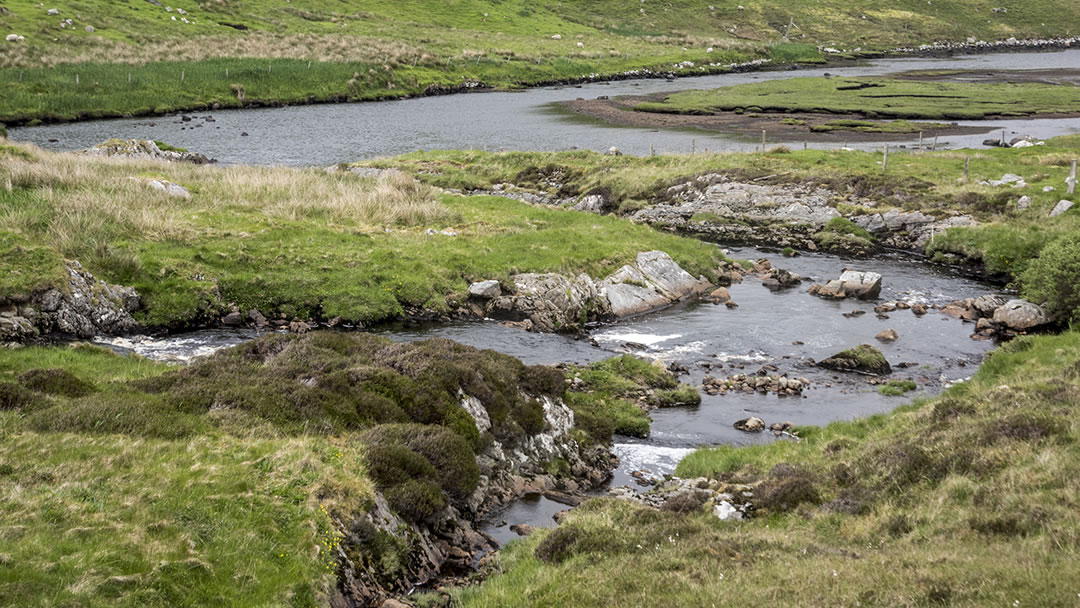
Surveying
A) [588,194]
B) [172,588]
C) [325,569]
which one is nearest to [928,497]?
[325,569]

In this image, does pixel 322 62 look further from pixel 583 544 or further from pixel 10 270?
pixel 583 544

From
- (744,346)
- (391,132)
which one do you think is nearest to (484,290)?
(744,346)

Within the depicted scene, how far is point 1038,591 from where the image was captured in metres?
10.8

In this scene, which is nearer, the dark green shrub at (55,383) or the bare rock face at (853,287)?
the dark green shrub at (55,383)

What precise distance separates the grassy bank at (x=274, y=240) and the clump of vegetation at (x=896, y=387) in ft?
52.3

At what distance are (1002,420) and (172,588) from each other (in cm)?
1787

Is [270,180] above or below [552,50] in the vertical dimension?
below

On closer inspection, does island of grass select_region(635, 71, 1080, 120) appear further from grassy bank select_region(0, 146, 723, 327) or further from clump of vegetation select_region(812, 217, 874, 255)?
grassy bank select_region(0, 146, 723, 327)

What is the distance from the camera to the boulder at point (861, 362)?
34.0 m

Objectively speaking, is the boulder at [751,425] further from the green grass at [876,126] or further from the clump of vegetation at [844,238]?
the green grass at [876,126]

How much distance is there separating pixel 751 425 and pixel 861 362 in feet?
27.7

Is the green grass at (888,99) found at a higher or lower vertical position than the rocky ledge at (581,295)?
higher

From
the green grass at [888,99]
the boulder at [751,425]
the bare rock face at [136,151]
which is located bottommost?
the boulder at [751,425]

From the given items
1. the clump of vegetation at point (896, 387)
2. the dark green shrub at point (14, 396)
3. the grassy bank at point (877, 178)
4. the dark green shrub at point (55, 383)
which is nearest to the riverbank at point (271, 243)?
the dark green shrub at point (55, 383)
